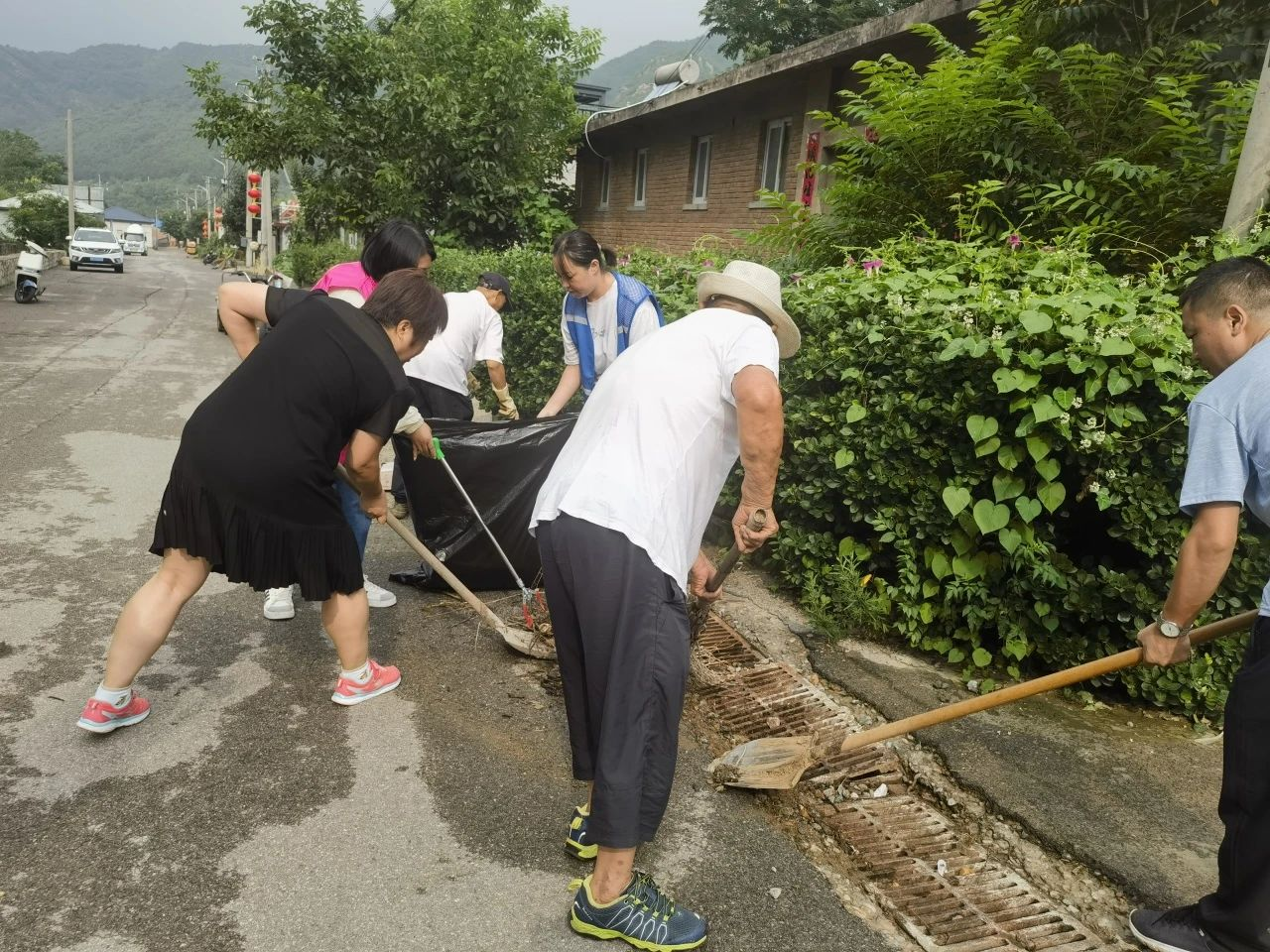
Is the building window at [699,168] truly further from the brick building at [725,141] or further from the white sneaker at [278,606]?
the white sneaker at [278,606]

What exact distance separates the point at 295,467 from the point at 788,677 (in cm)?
218

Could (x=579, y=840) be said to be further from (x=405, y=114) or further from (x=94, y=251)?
(x=94, y=251)

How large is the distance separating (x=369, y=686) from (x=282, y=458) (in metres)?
1.06

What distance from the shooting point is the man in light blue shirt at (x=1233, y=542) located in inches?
86.7

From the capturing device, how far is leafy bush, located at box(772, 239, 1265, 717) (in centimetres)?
341

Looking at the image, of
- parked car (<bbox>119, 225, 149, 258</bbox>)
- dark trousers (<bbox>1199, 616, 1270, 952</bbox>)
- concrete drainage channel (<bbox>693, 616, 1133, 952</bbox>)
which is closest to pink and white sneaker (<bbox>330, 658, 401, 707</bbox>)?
concrete drainage channel (<bbox>693, 616, 1133, 952</bbox>)

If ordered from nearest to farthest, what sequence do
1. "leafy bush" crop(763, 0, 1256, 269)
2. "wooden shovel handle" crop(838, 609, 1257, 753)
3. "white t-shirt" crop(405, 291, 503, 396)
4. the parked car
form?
"wooden shovel handle" crop(838, 609, 1257, 753)
"white t-shirt" crop(405, 291, 503, 396)
"leafy bush" crop(763, 0, 1256, 269)
the parked car

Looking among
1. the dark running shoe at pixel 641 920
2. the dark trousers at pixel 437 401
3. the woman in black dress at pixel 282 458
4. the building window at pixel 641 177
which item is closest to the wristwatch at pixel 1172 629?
the dark running shoe at pixel 641 920

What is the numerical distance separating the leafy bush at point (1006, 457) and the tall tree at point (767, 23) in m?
27.4

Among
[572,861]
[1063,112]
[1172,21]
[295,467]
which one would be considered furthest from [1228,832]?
[1172,21]

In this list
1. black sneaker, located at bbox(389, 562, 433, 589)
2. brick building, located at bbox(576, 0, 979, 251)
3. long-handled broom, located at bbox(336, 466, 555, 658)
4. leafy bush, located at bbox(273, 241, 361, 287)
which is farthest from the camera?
leafy bush, located at bbox(273, 241, 361, 287)

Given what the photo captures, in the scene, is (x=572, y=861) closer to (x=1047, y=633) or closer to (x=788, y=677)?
(x=788, y=677)

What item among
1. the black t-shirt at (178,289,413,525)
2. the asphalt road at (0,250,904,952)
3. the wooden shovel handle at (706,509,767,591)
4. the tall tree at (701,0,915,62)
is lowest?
the asphalt road at (0,250,904,952)

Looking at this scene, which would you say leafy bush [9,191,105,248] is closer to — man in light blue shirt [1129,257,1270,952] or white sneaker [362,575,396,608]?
white sneaker [362,575,396,608]
